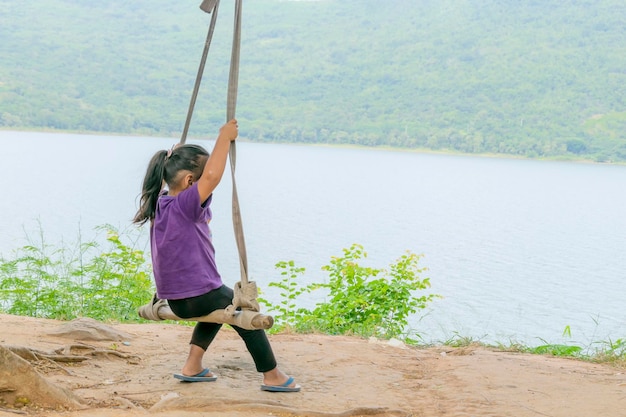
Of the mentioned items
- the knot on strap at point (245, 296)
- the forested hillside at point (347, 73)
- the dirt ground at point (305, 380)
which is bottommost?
the dirt ground at point (305, 380)

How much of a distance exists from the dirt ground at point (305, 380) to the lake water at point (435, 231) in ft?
7.59

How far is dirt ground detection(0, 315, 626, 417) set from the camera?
4039mm

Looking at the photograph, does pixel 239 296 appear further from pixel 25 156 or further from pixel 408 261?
pixel 25 156

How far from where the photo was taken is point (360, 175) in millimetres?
76938

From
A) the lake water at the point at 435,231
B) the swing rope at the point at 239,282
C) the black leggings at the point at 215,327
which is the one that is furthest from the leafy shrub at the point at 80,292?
the swing rope at the point at 239,282

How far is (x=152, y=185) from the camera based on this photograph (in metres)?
4.41

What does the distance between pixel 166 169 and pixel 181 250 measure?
1.56 ft

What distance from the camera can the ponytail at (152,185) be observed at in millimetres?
Answer: 4383

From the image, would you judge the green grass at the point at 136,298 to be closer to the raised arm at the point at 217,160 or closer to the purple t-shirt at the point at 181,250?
the purple t-shirt at the point at 181,250

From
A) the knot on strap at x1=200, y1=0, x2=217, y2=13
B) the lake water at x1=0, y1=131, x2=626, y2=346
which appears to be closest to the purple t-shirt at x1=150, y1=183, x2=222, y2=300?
the knot on strap at x1=200, y1=0, x2=217, y2=13

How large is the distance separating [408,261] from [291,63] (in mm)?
112284

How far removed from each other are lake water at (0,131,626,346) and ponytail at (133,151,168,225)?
4.38m

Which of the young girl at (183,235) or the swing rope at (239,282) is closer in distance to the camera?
the swing rope at (239,282)

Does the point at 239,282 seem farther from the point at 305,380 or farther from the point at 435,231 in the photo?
the point at 435,231
